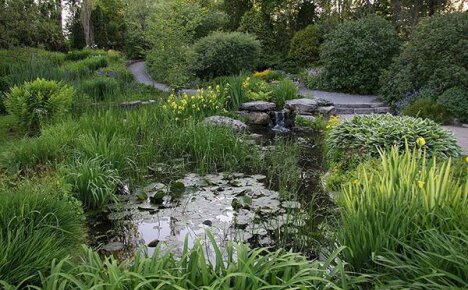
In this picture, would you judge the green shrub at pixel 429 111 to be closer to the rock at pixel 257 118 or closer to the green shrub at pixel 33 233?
the rock at pixel 257 118

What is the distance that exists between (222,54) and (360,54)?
14.6 feet

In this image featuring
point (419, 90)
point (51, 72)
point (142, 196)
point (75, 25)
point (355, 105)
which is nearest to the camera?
point (142, 196)

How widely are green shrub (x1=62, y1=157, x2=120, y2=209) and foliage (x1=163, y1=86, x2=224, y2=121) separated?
2789 mm

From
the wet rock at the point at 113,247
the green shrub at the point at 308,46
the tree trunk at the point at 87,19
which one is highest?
the tree trunk at the point at 87,19

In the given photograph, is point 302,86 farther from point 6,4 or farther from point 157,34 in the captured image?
point 6,4

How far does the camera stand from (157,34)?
34.3ft

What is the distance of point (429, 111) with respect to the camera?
8.99 m

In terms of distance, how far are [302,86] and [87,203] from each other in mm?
10933

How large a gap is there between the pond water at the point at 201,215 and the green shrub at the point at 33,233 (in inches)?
21.6

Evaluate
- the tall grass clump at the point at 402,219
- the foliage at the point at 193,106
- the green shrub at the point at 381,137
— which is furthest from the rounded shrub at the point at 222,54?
the tall grass clump at the point at 402,219

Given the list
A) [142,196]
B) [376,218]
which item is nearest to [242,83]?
[142,196]

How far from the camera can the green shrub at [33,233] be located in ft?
7.79

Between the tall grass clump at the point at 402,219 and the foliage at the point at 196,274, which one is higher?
the tall grass clump at the point at 402,219

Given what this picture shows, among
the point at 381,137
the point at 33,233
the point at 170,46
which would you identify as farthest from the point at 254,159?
the point at 170,46
